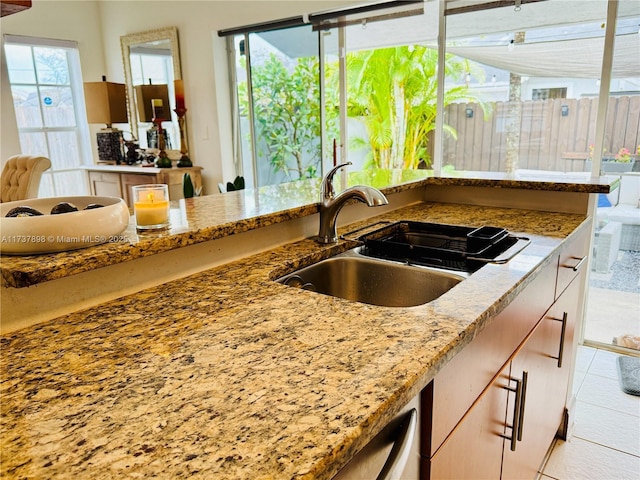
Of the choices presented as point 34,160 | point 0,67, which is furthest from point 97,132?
point 34,160

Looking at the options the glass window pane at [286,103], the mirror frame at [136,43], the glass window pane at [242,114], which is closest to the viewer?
the glass window pane at [286,103]

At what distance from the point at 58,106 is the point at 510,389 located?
505 centimetres

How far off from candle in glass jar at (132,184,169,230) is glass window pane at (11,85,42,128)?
4183 mm

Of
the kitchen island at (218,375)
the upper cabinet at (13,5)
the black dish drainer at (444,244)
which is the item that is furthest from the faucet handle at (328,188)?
the upper cabinet at (13,5)

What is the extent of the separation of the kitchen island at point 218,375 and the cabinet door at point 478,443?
0.67 ft

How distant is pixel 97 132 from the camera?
5.01m

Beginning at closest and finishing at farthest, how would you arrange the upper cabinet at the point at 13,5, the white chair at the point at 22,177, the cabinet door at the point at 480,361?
1. the cabinet door at the point at 480,361
2. the upper cabinet at the point at 13,5
3. the white chair at the point at 22,177

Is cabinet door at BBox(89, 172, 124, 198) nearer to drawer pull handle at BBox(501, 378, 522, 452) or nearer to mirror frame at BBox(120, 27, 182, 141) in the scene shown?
mirror frame at BBox(120, 27, 182, 141)

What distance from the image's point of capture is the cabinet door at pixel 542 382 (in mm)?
1336

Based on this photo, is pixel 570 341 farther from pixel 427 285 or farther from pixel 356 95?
pixel 356 95

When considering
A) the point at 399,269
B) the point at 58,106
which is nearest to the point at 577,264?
the point at 399,269

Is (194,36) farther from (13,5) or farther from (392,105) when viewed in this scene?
(13,5)

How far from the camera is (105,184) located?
4.62 metres

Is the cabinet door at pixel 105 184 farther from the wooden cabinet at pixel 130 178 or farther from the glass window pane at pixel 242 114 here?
the glass window pane at pixel 242 114
